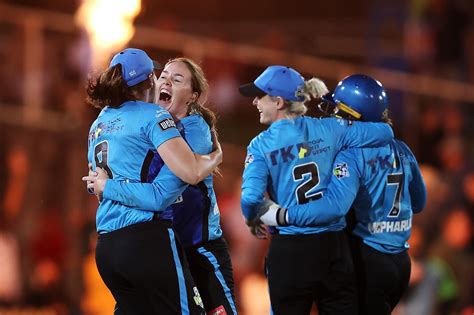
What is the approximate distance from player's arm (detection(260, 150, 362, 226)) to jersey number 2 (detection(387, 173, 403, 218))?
23 cm

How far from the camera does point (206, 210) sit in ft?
19.9

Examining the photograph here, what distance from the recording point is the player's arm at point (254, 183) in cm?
604

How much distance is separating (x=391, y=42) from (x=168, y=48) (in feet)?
12.8

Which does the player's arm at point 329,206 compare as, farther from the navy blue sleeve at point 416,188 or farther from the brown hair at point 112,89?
the brown hair at point 112,89

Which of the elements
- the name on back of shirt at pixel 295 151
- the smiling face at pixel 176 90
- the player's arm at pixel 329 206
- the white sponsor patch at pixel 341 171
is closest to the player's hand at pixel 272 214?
the player's arm at pixel 329 206

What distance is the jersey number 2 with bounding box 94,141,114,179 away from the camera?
18.6ft

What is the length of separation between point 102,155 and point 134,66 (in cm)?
54

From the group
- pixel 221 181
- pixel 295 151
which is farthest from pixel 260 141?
pixel 221 181

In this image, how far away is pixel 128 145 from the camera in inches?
220

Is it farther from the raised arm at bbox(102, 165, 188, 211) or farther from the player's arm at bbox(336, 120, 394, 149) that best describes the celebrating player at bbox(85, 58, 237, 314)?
the player's arm at bbox(336, 120, 394, 149)

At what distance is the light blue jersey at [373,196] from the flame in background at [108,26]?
6.59 m

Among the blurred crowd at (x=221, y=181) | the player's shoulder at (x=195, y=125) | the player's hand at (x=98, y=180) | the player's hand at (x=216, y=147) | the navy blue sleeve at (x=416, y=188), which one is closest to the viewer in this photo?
the player's hand at (x=98, y=180)

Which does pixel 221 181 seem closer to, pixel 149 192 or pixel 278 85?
pixel 278 85

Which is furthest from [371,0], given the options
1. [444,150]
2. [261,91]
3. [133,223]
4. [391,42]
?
[133,223]
